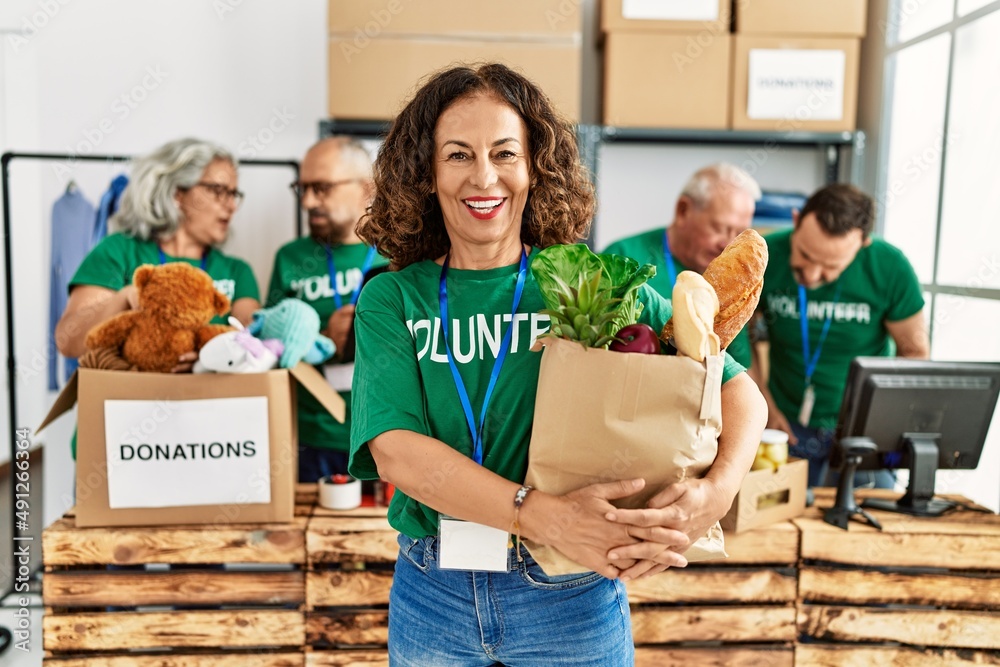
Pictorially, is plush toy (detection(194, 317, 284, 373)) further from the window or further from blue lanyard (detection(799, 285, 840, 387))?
the window

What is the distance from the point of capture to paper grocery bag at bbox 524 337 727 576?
0.98 m

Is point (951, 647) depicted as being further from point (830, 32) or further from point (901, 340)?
point (830, 32)

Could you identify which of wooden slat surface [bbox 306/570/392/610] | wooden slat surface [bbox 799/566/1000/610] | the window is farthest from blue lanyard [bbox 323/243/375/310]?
the window

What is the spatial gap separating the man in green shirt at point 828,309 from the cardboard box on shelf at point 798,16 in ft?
2.78

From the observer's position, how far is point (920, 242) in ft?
10.4

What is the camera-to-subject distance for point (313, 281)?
102 inches

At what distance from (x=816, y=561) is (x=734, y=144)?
7.30 ft

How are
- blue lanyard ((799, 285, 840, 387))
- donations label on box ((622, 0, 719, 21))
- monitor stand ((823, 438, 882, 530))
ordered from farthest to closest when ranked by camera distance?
donations label on box ((622, 0, 719, 21)), blue lanyard ((799, 285, 840, 387)), monitor stand ((823, 438, 882, 530))

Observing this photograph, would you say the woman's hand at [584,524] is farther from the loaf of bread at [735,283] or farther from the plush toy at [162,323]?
the plush toy at [162,323]

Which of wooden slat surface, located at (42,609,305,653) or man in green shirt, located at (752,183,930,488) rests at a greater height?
man in green shirt, located at (752,183,930,488)

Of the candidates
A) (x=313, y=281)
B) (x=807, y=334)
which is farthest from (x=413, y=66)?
(x=807, y=334)

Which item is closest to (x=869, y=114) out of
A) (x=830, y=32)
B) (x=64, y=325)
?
(x=830, y=32)

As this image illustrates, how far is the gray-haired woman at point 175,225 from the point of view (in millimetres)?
2393

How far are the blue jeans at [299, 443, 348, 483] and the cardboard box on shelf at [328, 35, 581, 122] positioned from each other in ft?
4.37
